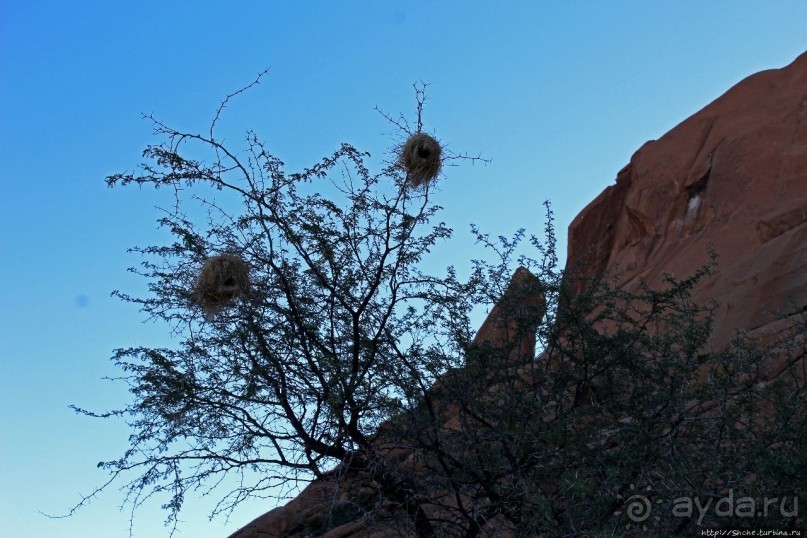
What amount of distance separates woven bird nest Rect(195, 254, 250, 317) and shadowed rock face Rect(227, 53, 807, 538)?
16.6 ft

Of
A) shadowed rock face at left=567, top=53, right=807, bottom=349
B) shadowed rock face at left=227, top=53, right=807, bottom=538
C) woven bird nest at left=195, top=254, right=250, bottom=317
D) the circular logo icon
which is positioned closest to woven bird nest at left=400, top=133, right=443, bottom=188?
woven bird nest at left=195, top=254, right=250, bottom=317

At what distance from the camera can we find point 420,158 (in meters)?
7.92

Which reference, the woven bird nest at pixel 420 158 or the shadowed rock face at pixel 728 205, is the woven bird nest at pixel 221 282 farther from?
the shadowed rock face at pixel 728 205

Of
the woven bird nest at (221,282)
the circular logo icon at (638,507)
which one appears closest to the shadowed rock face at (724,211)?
the woven bird nest at (221,282)

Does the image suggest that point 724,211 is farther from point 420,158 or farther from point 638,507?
point 638,507

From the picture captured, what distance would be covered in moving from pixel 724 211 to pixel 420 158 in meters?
9.95

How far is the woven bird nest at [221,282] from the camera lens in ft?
23.3

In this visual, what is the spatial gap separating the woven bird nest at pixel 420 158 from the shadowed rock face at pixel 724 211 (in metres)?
4.12

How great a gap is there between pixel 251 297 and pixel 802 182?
1095cm

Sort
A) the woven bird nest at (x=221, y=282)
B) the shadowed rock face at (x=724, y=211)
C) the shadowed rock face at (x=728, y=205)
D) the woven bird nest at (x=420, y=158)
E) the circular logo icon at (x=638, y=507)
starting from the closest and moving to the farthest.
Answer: the circular logo icon at (x=638, y=507) < the woven bird nest at (x=221, y=282) < the woven bird nest at (x=420, y=158) < the shadowed rock face at (x=724, y=211) < the shadowed rock face at (x=728, y=205)

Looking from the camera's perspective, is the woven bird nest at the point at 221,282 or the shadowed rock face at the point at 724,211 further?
the shadowed rock face at the point at 724,211

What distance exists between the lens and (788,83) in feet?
55.2

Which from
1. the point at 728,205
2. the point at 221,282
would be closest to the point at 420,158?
the point at 221,282

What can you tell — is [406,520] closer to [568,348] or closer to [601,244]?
[568,348]
